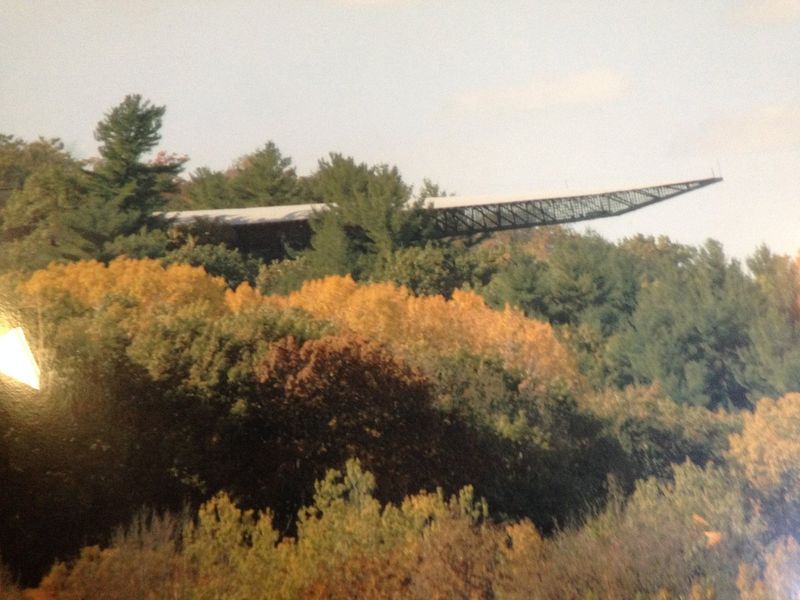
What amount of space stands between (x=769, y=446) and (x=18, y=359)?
6.19 metres

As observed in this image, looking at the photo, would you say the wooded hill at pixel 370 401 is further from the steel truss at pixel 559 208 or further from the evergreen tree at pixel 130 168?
the steel truss at pixel 559 208

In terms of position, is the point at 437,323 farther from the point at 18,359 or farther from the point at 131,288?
the point at 18,359

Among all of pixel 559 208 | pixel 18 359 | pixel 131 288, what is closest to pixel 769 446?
pixel 559 208

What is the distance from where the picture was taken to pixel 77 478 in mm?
6320

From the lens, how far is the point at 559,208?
8.80m

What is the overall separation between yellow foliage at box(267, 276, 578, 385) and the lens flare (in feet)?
6.75

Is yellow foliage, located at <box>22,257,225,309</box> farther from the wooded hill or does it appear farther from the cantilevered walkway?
the cantilevered walkway

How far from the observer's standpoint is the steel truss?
345 inches

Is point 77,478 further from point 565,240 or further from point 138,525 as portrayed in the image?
point 565,240

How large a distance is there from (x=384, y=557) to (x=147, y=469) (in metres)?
1.86

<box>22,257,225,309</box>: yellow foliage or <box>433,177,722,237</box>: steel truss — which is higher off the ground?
<box>433,177,722,237</box>: steel truss

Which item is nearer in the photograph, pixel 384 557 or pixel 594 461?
pixel 384 557

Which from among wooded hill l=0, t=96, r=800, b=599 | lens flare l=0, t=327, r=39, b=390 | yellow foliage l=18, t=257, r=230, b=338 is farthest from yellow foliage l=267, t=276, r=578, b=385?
lens flare l=0, t=327, r=39, b=390

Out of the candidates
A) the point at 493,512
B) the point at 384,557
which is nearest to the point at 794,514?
the point at 493,512
